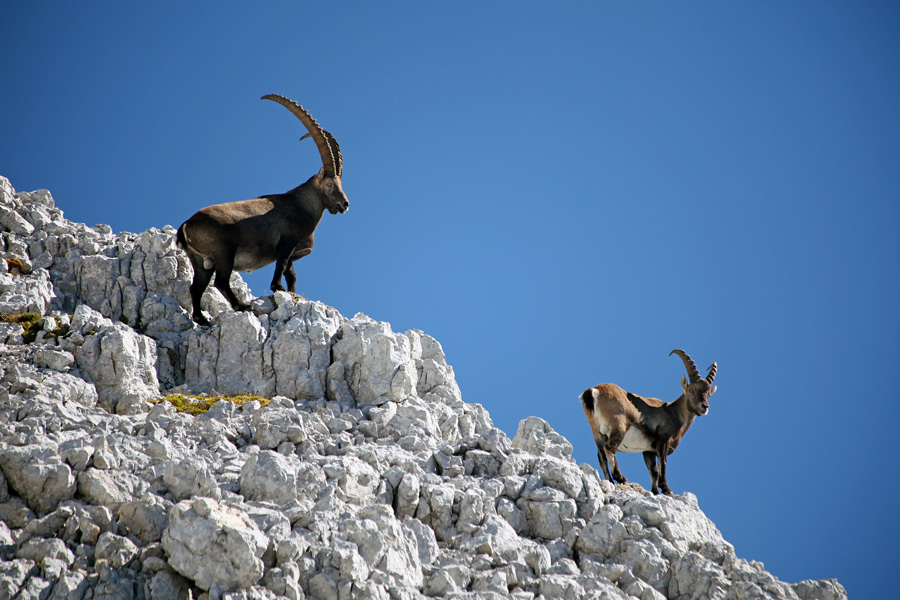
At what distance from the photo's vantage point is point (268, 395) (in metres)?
16.2

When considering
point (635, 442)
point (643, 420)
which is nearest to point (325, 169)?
point (643, 420)

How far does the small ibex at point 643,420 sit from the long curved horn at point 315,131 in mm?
9498

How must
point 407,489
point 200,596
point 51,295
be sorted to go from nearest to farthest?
1. point 200,596
2. point 407,489
3. point 51,295

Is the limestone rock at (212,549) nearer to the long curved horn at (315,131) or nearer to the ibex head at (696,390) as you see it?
the long curved horn at (315,131)

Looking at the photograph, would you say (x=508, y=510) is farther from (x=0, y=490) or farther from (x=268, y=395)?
(x=0, y=490)

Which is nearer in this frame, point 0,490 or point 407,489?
point 0,490

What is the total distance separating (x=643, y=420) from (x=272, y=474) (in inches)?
483

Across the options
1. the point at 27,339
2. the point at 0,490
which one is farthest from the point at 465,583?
the point at 27,339

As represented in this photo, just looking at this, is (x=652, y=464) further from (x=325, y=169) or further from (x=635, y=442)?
(x=325, y=169)

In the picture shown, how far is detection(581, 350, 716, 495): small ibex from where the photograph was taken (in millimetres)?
19172

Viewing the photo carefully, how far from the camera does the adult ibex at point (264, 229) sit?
1766 centimetres

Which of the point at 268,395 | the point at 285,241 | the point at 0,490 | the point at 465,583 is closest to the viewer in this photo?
the point at 0,490

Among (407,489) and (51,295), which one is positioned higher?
(51,295)

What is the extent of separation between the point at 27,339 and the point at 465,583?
1041cm
